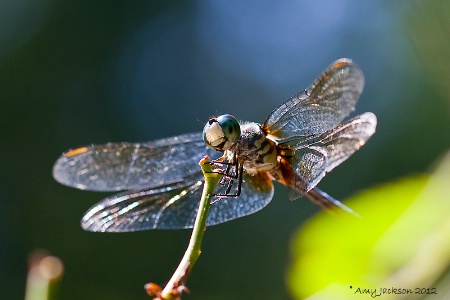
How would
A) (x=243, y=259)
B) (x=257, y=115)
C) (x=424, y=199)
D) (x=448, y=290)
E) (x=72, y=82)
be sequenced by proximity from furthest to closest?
(x=257, y=115), (x=72, y=82), (x=243, y=259), (x=424, y=199), (x=448, y=290)

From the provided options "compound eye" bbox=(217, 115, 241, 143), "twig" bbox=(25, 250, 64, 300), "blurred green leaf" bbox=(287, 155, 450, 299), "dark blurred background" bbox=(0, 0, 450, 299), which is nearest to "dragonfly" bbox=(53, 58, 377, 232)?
"compound eye" bbox=(217, 115, 241, 143)

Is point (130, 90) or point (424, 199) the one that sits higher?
point (130, 90)

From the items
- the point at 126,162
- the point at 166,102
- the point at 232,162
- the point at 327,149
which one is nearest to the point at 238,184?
the point at 232,162

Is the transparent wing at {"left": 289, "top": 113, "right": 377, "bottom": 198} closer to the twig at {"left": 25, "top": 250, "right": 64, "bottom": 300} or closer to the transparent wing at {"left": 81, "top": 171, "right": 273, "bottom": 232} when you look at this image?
the transparent wing at {"left": 81, "top": 171, "right": 273, "bottom": 232}

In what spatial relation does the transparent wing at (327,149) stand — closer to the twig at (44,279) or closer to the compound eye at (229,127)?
the compound eye at (229,127)

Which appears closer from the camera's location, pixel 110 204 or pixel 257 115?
pixel 110 204

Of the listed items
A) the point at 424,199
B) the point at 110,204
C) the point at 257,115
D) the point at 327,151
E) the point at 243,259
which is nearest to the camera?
the point at 424,199

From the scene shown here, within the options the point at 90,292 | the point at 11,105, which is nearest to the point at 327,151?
the point at 90,292

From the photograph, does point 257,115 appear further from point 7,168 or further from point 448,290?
point 448,290
